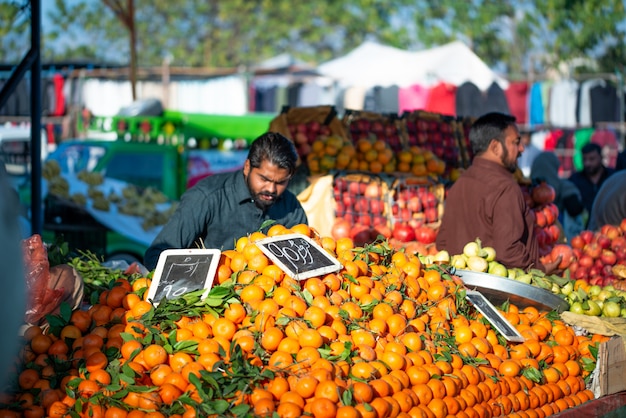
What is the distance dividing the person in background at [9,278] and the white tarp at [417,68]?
506 inches

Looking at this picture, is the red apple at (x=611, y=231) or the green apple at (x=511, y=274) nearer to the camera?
the green apple at (x=511, y=274)

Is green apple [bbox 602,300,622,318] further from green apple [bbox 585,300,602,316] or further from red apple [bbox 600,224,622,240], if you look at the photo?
red apple [bbox 600,224,622,240]

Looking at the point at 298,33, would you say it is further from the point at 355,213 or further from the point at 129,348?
the point at 129,348

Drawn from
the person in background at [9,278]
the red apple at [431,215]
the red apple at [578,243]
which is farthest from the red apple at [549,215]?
the person in background at [9,278]

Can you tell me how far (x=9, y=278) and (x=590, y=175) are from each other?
8.61 meters

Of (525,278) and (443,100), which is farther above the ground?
(443,100)

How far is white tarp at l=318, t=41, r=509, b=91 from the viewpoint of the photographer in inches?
557

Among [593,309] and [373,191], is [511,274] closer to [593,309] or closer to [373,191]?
[593,309]

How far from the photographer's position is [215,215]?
416 cm

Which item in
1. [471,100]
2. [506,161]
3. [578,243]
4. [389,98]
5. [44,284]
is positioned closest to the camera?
[44,284]

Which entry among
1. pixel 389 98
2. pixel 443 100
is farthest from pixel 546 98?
pixel 389 98

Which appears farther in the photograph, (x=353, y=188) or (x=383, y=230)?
(x=353, y=188)

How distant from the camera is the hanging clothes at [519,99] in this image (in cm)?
1709

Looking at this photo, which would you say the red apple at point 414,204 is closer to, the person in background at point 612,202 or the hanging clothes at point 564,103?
the person in background at point 612,202
